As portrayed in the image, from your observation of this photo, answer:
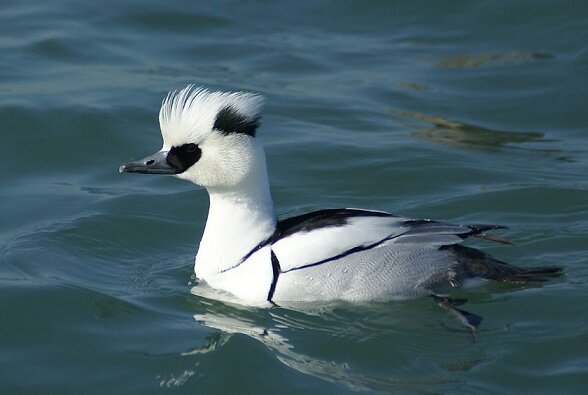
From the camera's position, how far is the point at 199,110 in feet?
25.9

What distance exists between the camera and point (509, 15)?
50.7 feet

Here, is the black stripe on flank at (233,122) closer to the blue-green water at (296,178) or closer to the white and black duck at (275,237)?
the white and black duck at (275,237)

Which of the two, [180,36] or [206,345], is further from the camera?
[180,36]

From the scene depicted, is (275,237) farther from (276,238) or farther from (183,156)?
(183,156)

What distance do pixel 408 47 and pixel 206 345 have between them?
810 cm

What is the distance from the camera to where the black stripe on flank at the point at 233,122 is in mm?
7883

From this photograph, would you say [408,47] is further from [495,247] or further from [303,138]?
[495,247]

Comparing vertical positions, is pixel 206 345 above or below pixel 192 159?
below

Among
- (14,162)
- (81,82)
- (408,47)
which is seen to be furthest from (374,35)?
(14,162)

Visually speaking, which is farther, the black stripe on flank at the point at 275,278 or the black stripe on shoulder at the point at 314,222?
the black stripe on shoulder at the point at 314,222

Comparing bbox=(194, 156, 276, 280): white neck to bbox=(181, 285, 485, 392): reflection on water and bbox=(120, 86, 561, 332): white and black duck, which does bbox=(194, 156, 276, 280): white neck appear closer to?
bbox=(120, 86, 561, 332): white and black duck

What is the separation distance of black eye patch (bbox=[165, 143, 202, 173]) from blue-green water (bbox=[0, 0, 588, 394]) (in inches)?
41.1

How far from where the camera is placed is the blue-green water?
7465 mm

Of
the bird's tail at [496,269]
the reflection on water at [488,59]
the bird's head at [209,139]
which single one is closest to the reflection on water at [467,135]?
the reflection on water at [488,59]
